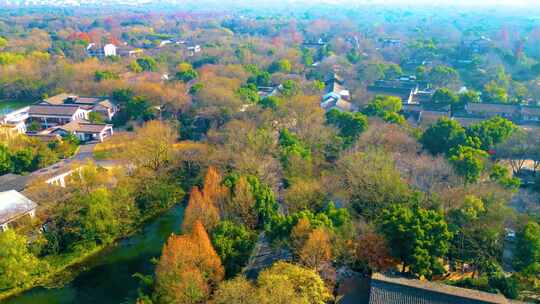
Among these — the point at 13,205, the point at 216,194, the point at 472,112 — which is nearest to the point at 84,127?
the point at 13,205

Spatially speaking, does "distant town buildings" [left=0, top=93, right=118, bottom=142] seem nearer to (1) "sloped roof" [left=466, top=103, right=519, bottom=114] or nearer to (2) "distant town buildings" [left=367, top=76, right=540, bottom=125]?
(2) "distant town buildings" [left=367, top=76, right=540, bottom=125]

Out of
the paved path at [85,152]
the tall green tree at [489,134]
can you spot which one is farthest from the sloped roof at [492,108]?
the paved path at [85,152]

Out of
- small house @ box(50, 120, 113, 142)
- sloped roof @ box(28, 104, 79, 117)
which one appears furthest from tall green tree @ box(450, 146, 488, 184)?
sloped roof @ box(28, 104, 79, 117)

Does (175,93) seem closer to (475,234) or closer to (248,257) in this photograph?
(248,257)

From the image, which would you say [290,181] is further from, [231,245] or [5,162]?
[5,162]

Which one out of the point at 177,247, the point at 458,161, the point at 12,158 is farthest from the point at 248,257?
the point at 12,158

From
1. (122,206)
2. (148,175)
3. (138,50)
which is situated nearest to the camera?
(122,206)
